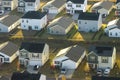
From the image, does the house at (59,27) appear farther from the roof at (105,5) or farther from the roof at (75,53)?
A: the roof at (105,5)

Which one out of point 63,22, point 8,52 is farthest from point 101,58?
point 63,22

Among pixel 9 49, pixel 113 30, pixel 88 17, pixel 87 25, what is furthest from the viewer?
pixel 88 17

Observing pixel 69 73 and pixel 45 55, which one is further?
pixel 45 55

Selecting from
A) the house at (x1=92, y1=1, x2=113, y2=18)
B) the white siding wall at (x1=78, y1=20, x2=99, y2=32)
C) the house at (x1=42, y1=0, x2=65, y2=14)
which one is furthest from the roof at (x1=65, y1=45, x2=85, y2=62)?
the house at (x1=42, y1=0, x2=65, y2=14)

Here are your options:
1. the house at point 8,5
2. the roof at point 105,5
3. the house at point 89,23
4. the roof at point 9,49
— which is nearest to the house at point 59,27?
the house at point 89,23

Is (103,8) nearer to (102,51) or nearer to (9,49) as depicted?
(102,51)

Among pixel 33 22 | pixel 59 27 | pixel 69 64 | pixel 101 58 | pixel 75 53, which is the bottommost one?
pixel 69 64
